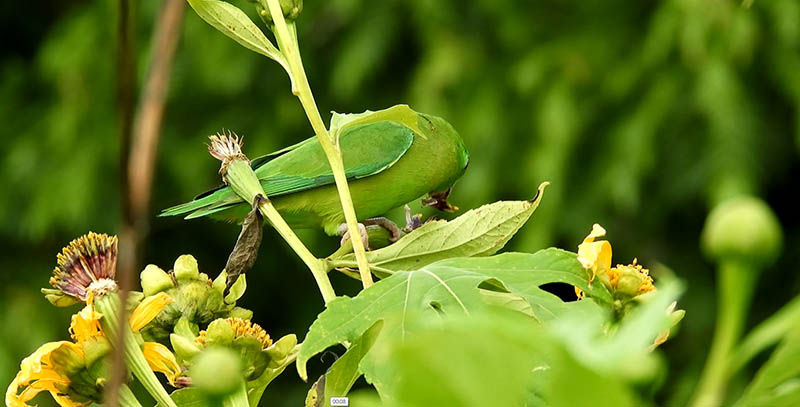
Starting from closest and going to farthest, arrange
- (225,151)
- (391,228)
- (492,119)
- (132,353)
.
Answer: (132,353) < (225,151) < (391,228) < (492,119)

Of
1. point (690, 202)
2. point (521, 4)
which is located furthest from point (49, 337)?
point (690, 202)

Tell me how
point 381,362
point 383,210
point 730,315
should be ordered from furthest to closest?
point 383,210 < point 381,362 < point 730,315

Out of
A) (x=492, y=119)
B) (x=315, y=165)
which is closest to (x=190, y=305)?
(x=315, y=165)

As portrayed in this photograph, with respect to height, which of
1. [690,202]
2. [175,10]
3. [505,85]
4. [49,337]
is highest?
[175,10]

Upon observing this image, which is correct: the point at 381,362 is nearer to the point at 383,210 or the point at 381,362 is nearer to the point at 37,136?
the point at 383,210

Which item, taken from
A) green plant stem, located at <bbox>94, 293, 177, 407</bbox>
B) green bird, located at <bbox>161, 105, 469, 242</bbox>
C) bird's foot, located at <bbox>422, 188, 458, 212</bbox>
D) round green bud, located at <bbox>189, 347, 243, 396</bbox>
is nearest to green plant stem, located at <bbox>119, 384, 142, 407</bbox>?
green plant stem, located at <bbox>94, 293, 177, 407</bbox>

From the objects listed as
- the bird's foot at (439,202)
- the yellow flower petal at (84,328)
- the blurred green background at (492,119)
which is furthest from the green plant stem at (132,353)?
the blurred green background at (492,119)

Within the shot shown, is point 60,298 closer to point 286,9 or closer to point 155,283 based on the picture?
point 155,283
